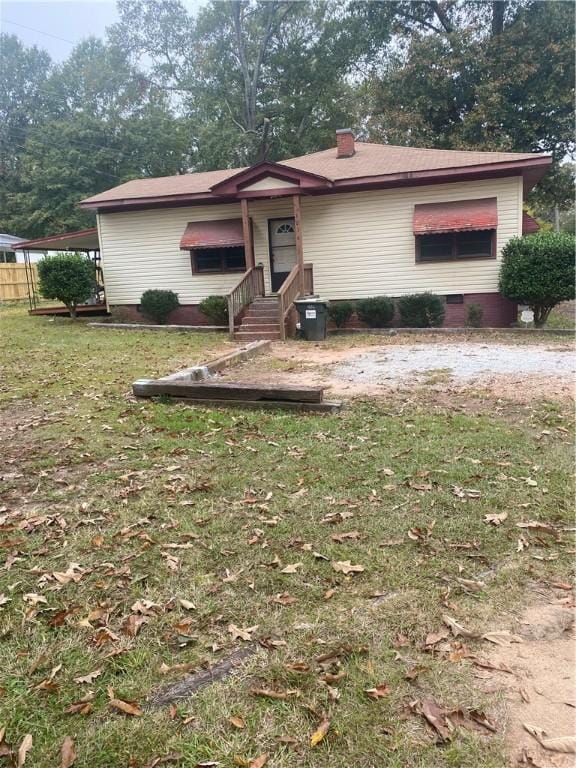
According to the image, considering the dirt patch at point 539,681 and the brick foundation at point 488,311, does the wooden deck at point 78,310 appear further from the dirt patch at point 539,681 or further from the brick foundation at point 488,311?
the dirt patch at point 539,681

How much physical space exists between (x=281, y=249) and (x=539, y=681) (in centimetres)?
1506

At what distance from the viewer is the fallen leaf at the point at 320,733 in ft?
6.56

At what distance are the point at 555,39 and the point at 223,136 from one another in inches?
640

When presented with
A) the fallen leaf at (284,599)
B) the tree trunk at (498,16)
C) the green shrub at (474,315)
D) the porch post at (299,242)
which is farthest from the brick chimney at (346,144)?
the fallen leaf at (284,599)

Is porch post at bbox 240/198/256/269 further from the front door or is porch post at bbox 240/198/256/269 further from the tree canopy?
the tree canopy

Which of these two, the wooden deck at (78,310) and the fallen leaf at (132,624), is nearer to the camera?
the fallen leaf at (132,624)

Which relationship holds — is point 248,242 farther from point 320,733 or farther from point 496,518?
point 320,733

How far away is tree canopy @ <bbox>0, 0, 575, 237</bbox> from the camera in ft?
74.7

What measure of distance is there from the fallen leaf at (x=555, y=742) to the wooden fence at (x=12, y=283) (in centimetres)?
2938

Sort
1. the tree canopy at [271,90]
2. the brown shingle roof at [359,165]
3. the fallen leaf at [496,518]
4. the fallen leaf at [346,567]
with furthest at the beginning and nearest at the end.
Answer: the tree canopy at [271,90], the brown shingle roof at [359,165], the fallen leaf at [496,518], the fallen leaf at [346,567]

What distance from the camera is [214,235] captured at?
52.9 feet

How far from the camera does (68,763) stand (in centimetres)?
193

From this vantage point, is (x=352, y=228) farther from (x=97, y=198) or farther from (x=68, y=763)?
(x=68, y=763)

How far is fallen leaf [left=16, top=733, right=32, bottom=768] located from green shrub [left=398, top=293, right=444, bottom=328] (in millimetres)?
13474
